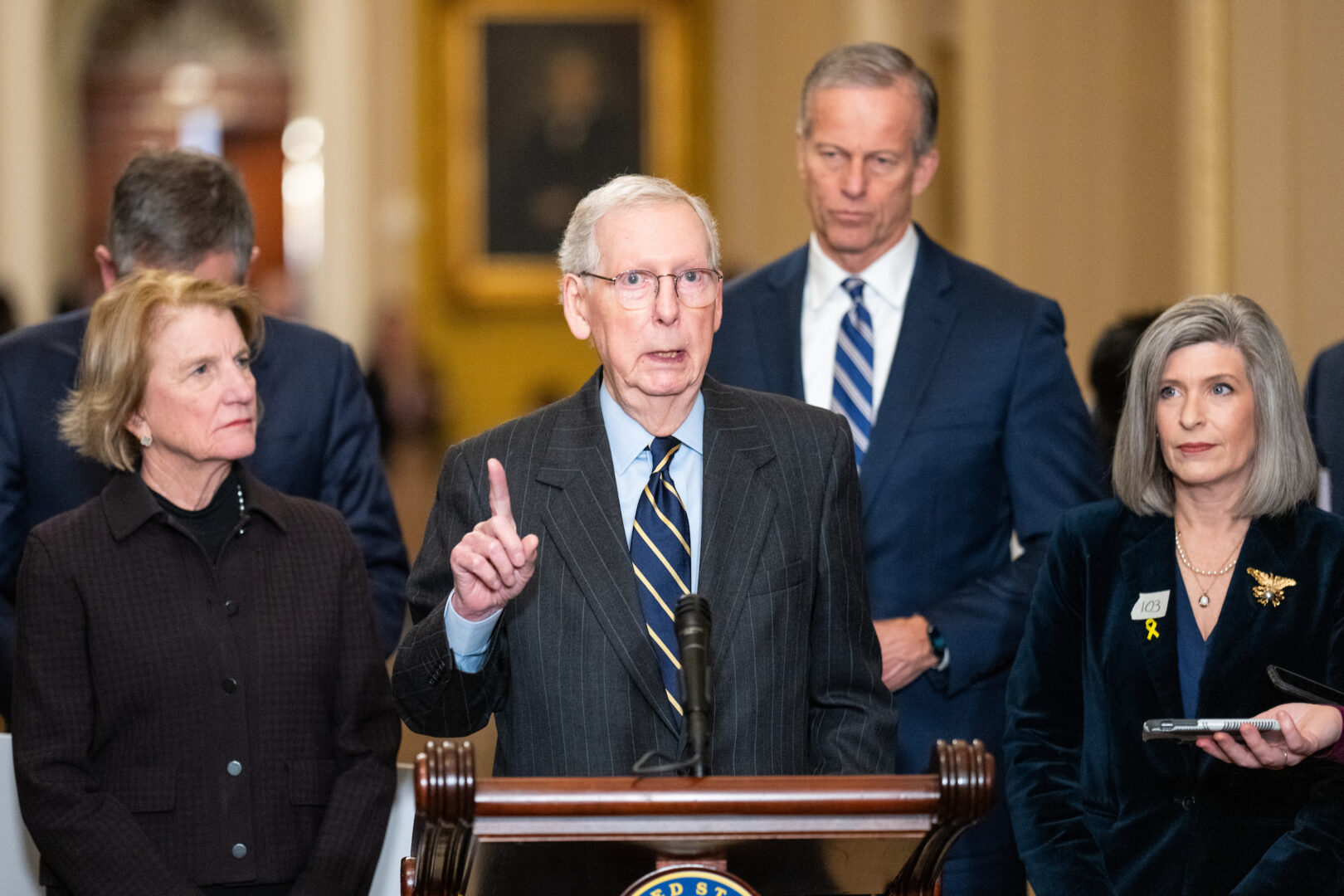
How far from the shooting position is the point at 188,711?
2.66 m

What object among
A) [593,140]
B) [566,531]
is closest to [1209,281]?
[566,531]

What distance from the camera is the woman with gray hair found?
257cm

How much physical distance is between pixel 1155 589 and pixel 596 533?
952 mm

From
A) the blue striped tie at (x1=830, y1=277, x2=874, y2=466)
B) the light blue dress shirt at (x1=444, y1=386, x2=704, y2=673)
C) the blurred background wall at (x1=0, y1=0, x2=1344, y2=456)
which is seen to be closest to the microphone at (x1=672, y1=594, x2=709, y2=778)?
the light blue dress shirt at (x1=444, y1=386, x2=704, y2=673)

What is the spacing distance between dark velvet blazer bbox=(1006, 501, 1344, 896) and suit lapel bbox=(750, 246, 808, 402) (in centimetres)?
85

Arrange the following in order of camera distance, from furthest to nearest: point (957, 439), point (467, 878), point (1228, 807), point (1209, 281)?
point (1209, 281) < point (957, 439) < point (1228, 807) < point (467, 878)

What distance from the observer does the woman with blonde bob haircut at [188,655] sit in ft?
8.49

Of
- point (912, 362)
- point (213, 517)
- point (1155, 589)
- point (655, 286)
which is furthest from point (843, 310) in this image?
point (213, 517)

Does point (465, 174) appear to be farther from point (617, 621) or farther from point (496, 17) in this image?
point (617, 621)

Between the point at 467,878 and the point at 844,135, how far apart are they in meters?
1.91

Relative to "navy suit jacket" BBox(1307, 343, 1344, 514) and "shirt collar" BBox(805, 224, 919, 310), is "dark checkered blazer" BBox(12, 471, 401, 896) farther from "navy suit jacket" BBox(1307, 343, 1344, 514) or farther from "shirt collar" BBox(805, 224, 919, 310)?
"navy suit jacket" BBox(1307, 343, 1344, 514)

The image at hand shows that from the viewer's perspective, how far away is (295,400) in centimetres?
338

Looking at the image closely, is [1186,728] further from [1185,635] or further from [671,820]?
[671,820]

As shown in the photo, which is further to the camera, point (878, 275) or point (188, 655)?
point (878, 275)
